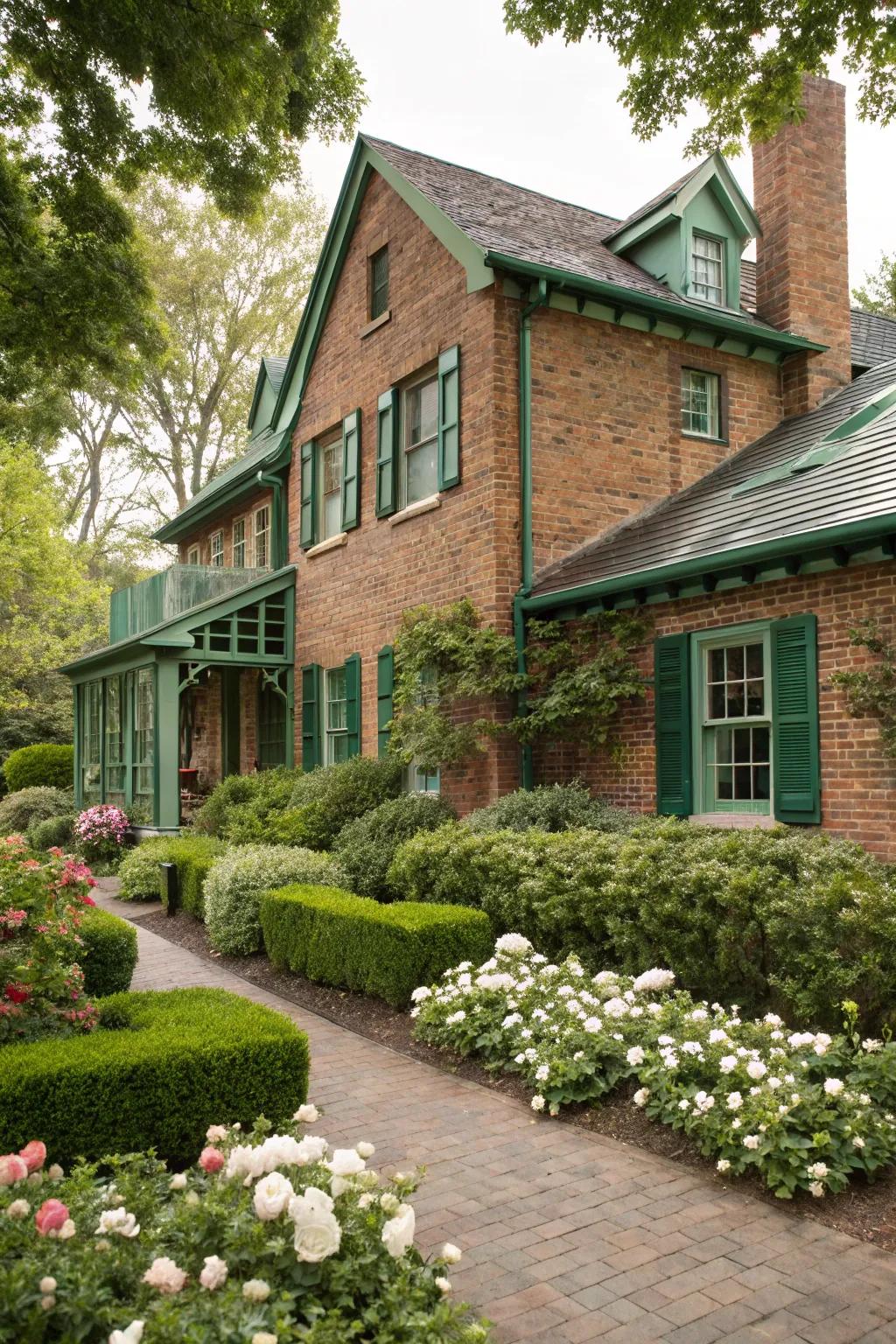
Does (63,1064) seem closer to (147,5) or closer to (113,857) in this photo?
(147,5)

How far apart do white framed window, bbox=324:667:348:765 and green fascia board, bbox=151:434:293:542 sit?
4.17 m

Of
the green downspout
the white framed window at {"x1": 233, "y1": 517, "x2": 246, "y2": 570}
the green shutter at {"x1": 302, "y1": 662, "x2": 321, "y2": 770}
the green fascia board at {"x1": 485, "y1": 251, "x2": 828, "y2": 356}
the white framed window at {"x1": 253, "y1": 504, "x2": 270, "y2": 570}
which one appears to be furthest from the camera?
the white framed window at {"x1": 233, "y1": 517, "x2": 246, "y2": 570}

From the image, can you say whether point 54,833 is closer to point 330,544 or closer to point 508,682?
point 330,544

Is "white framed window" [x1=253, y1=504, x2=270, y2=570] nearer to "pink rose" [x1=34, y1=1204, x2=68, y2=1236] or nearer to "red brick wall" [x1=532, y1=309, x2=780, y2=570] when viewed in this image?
"red brick wall" [x1=532, y1=309, x2=780, y2=570]

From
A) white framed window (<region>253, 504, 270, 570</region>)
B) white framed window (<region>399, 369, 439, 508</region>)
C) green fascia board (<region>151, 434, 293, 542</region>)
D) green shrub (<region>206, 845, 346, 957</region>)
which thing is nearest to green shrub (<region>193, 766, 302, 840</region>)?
green shrub (<region>206, 845, 346, 957</region>)

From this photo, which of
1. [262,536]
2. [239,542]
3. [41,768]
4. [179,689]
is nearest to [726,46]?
[179,689]

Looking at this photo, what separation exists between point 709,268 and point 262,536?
9.70 meters

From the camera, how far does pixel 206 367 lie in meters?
34.7

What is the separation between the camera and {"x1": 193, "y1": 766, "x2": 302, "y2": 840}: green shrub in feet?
44.6

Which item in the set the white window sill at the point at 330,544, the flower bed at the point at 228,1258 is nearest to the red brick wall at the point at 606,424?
the white window sill at the point at 330,544

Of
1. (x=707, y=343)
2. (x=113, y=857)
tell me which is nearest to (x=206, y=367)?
(x=113, y=857)

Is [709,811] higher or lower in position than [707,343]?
lower

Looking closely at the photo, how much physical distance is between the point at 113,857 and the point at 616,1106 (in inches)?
501

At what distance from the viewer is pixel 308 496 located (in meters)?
16.6
